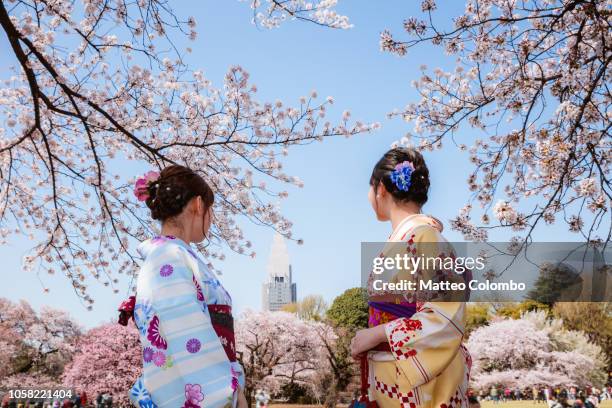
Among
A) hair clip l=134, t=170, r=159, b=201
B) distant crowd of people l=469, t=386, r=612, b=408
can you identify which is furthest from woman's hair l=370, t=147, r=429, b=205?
distant crowd of people l=469, t=386, r=612, b=408

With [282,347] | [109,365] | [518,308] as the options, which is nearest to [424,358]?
[109,365]

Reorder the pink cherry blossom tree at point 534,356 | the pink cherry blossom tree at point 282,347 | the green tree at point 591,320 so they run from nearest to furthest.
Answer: the pink cherry blossom tree at point 282,347, the pink cherry blossom tree at point 534,356, the green tree at point 591,320

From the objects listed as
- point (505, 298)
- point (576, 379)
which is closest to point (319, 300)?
point (505, 298)

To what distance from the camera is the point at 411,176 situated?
7.01 ft

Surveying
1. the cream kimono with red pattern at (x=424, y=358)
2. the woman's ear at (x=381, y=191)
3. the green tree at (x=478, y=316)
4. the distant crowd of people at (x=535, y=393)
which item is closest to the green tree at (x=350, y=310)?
the green tree at (x=478, y=316)

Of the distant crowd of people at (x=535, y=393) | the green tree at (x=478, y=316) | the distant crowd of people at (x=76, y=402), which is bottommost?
the distant crowd of people at (x=535, y=393)

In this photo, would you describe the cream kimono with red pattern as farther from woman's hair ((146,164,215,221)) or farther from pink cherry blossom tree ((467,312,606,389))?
pink cherry blossom tree ((467,312,606,389))

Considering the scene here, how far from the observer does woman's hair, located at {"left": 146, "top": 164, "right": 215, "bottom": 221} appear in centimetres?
216

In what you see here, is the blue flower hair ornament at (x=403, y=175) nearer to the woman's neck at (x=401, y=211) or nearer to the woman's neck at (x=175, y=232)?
the woman's neck at (x=401, y=211)

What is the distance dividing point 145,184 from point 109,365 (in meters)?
18.7

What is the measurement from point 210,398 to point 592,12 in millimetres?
4129

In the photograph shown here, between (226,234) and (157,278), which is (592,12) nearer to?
(157,278)

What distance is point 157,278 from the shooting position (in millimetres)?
1945

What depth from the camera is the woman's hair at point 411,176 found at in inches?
84.9
